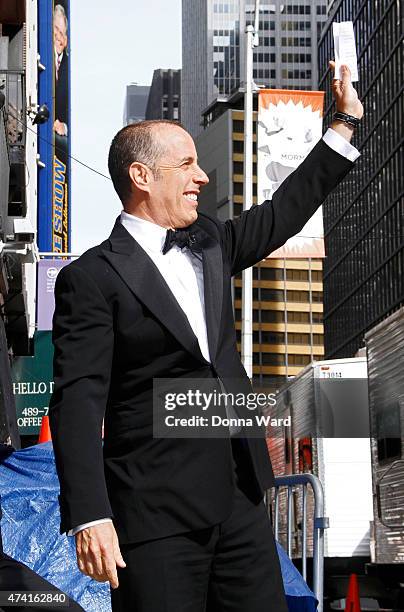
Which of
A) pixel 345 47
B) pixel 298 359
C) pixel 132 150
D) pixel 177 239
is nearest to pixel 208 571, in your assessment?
pixel 177 239

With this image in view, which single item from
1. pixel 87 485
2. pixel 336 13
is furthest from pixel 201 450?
pixel 336 13

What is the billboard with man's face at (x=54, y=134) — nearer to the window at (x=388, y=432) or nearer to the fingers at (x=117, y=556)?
the window at (x=388, y=432)

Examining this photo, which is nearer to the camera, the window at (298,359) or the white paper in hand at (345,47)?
the white paper in hand at (345,47)

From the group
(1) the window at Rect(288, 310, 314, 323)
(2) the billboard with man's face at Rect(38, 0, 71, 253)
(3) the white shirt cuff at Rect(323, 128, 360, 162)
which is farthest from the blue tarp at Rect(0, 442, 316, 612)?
(1) the window at Rect(288, 310, 314, 323)

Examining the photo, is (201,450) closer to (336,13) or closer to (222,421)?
(222,421)

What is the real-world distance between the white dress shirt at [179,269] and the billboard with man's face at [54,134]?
3287cm

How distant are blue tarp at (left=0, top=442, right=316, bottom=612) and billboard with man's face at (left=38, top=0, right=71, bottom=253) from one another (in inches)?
1140

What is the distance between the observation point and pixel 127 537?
314 centimetres

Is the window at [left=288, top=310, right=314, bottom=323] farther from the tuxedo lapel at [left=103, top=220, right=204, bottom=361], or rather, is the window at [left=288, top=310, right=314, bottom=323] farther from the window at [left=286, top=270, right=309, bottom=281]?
the tuxedo lapel at [left=103, top=220, right=204, bottom=361]

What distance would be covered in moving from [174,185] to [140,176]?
98 millimetres

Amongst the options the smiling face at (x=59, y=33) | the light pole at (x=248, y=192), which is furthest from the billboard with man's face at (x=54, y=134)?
the light pole at (x=248, y=192)

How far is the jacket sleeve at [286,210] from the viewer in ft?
11.8

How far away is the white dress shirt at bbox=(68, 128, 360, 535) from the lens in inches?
131

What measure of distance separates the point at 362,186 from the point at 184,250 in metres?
96.4
